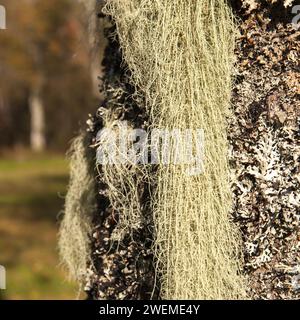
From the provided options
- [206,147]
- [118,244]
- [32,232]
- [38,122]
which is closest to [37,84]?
[38,122]

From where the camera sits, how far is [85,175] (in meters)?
1.86

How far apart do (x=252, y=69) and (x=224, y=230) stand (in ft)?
1.27

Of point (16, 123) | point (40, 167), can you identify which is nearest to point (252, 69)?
point (40, 167)

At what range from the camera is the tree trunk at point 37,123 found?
55.6 ft

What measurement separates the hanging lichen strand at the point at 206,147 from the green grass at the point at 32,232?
670 millimetres

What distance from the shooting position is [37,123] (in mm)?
17094

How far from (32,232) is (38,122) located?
10378mm

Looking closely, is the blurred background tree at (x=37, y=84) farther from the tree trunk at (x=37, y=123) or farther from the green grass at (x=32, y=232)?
Result: the green grass at (x=32, y=232)

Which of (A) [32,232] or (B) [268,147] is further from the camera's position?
(A) [32,232]

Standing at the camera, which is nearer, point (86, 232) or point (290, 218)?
point (290, 218)

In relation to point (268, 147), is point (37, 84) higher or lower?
higher

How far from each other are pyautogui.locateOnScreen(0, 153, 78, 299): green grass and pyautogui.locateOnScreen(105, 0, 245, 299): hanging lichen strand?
2.20 ft

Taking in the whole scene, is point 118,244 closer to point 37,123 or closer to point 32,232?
point 32,232
